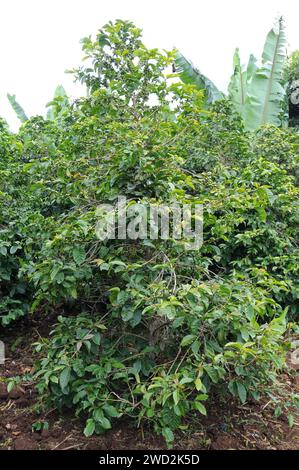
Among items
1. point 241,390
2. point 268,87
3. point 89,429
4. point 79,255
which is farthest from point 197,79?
point 89,429

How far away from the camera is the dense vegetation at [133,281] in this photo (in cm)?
250

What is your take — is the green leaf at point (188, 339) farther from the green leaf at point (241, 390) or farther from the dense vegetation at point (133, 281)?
the green leaf at point (241, 390)

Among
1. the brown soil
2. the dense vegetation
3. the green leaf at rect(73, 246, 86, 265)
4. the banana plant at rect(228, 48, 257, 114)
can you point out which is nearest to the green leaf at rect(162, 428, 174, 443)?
the dense vegetation

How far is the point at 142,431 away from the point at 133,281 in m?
0.85

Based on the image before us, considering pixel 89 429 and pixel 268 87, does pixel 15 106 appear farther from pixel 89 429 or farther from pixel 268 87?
pixel 89 429

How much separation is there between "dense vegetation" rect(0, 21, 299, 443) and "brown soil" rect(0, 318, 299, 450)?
10 cm

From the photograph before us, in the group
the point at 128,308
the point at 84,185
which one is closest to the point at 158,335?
the point at 128,308

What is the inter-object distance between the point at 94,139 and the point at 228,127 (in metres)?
2.45

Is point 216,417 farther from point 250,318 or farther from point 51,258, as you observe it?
point 51,258

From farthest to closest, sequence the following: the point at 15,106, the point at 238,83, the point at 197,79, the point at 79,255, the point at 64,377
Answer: the point at 15,106
the point at 238,83
the point at 197,79
the point at 79,255
the point at 64,377

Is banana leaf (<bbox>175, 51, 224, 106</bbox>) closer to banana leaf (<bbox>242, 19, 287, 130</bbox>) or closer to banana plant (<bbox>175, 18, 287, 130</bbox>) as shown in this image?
banana plant (<bbox>175, 18, 287, 130</bbox>)

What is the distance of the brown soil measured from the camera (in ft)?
8.70

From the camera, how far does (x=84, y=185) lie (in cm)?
319

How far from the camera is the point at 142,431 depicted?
267 centimetres
